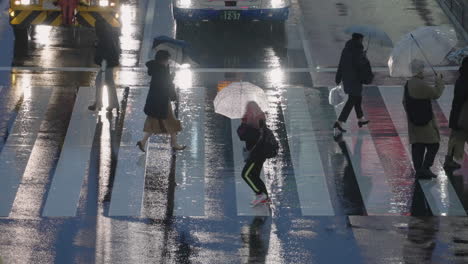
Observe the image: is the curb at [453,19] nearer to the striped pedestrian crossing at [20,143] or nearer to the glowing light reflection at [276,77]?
the glowing light reflection at [276,77]

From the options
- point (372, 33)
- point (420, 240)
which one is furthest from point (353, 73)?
point (420, 240)

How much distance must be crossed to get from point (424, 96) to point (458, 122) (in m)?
0.68

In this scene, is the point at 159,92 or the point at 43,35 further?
the point at 43,35

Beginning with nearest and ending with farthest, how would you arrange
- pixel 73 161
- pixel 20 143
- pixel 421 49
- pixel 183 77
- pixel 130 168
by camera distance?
pixel 130 168
pixel 73 161
pixel 421 49
pixel 20 143
pixel 183 77

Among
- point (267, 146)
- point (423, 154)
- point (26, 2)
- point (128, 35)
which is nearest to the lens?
point (267, 146)

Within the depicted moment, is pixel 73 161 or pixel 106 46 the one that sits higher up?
pixel 106 46

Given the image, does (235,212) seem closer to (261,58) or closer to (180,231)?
(180,231)

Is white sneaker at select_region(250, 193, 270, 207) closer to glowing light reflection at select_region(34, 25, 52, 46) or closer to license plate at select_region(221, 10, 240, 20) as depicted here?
glowing light reflection at select_region(34, 25, 52, 46)

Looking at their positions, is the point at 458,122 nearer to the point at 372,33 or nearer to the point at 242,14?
the point at 372,33

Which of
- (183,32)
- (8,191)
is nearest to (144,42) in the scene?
(183,32)

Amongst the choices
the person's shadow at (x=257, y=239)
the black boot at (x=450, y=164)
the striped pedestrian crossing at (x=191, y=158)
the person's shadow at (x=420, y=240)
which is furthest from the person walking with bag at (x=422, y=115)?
the striped pedestrian crossing at (x=191, y=158)

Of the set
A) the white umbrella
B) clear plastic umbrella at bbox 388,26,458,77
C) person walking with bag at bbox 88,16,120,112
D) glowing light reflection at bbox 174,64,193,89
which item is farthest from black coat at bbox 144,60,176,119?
glowing light reflection at bbox 174,64,193,89

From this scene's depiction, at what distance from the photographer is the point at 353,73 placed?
1898cm

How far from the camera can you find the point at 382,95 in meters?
21.2
